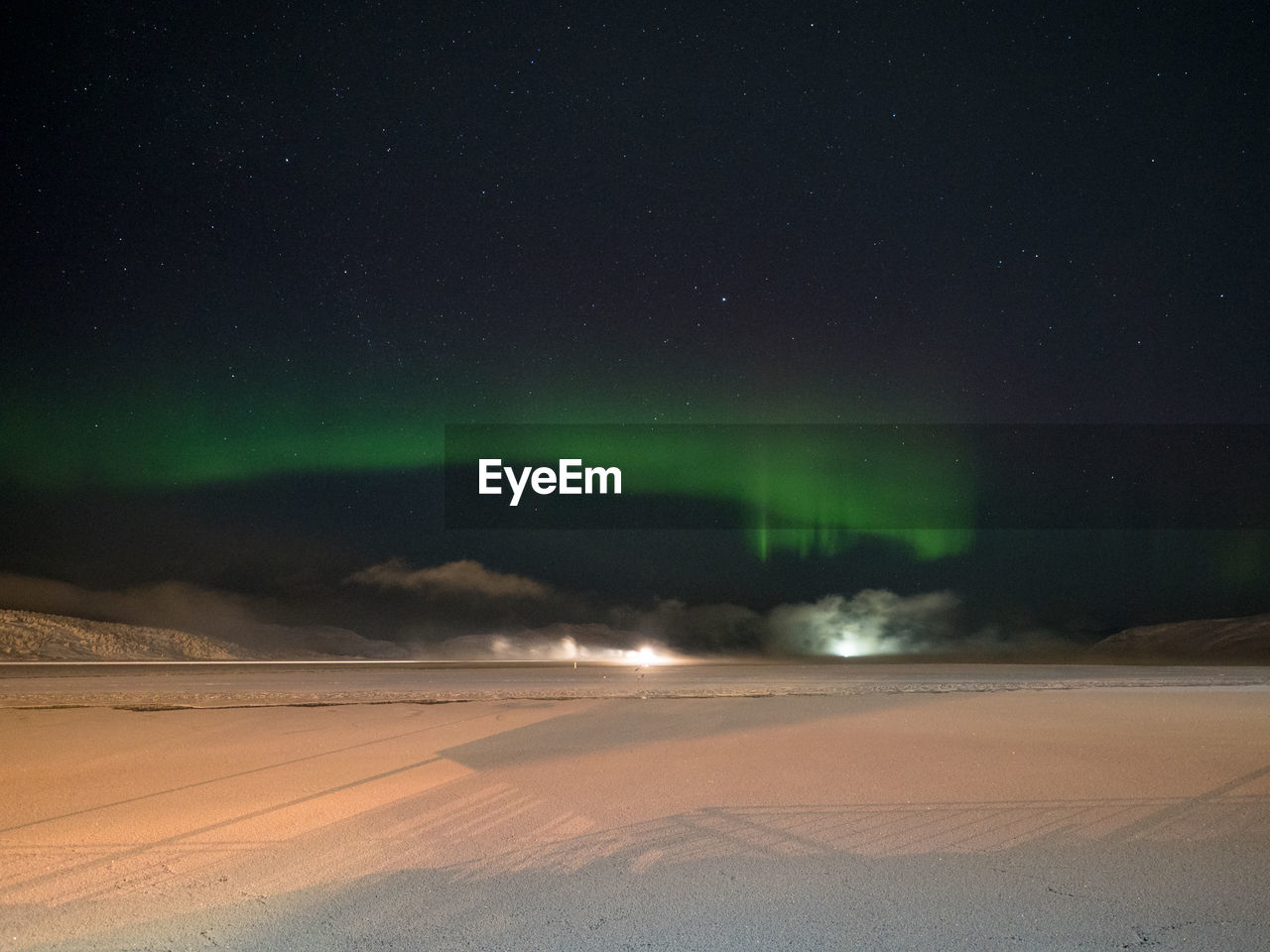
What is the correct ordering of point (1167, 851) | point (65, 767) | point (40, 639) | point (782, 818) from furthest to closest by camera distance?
point (40, 639), point (65, 767), point (782, 818), point (1167, 851)

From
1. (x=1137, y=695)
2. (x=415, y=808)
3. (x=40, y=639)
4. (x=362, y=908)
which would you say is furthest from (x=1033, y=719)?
(x=40, y=639)

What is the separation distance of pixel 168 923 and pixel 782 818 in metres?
5.17

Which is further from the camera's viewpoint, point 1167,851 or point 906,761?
point 906,761

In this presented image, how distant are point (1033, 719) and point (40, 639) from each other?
48.7m

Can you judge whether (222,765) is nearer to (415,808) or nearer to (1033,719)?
(415,808)

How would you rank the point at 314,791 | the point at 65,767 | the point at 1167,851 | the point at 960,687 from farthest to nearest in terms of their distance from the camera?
the point at 960,687 → the point at 65,767 → the point at 314,791 → the point at 1167,851

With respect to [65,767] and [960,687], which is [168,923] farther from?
[960,687]

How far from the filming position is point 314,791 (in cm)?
952

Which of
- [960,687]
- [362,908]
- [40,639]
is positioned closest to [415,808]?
[362,908]

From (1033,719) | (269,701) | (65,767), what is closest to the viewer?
(65,767)

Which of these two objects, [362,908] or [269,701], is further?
[269,701]

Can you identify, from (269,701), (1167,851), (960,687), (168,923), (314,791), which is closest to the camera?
(168,923)

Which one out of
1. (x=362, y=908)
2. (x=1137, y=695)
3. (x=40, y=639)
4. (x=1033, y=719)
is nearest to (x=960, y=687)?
(x=1137, y=695)

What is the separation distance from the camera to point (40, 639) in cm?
4575
